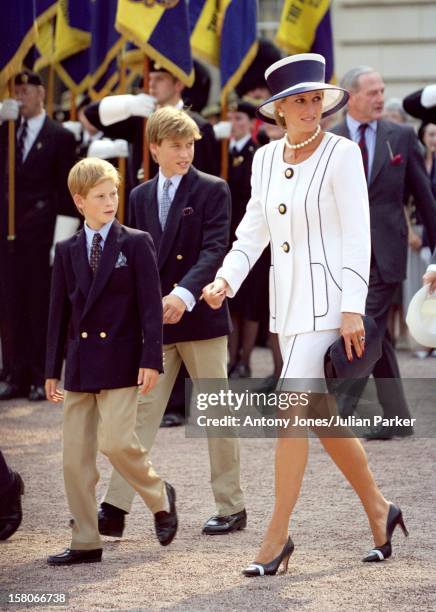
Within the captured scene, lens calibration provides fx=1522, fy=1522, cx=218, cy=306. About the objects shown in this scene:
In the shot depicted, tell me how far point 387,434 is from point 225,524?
2.33 meters

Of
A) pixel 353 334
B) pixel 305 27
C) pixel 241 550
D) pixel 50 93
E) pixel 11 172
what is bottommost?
pixel 241 550

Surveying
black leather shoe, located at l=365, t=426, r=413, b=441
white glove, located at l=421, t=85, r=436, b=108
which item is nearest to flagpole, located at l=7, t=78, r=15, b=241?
white glove, located at l=421, t=85, r=436, b=108

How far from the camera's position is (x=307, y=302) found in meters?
5.18

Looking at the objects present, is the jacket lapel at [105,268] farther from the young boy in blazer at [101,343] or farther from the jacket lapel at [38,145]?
the jacket lapel at [38,145]

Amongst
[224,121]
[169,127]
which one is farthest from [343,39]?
[169,127]

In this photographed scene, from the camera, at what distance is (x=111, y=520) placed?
576 cm

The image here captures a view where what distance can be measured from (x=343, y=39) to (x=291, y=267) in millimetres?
14021

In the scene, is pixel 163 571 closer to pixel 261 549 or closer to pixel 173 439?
pixel 261 549

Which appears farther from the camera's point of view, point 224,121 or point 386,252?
point 224,121

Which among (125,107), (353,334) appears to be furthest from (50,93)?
(353,334)

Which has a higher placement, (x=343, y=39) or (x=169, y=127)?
(x=343, y=39)

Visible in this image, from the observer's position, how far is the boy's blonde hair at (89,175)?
5418 millimetres

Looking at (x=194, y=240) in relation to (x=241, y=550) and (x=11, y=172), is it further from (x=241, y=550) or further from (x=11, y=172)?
(x=11, y=172)

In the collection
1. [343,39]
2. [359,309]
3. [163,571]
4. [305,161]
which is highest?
[343,39]
